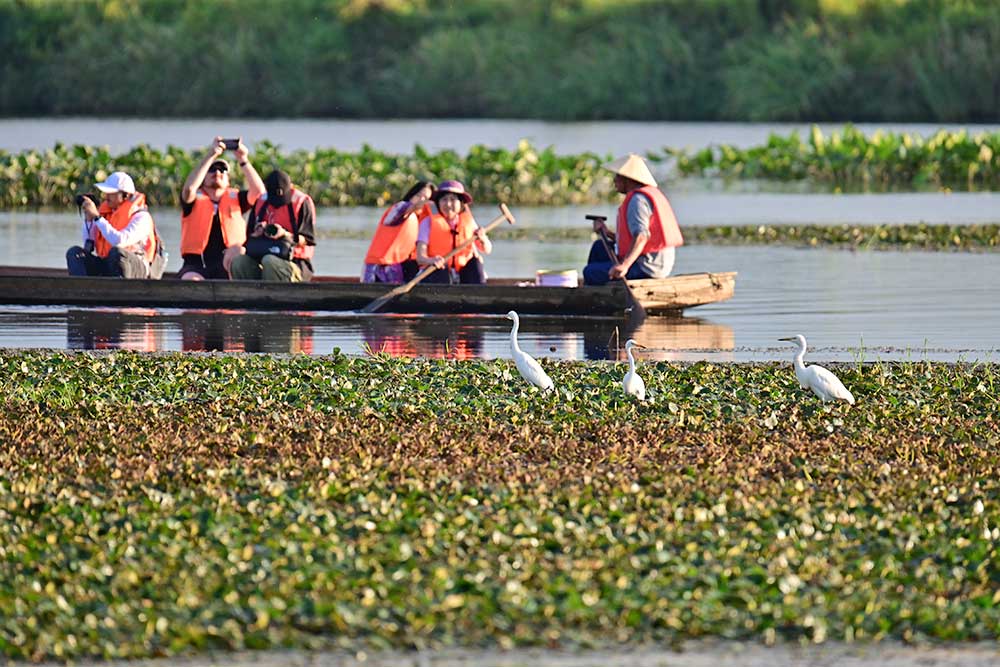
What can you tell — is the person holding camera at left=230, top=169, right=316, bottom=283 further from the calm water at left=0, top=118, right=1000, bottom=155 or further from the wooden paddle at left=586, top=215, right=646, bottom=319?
the calm water at left=0, top=118, right=1000, bottom=155

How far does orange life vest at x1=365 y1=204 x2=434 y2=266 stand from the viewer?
56.9 feet

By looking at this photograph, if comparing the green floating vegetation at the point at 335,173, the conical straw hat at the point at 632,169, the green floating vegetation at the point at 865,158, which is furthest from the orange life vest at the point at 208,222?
the green floating vegetation at the point at 865,158

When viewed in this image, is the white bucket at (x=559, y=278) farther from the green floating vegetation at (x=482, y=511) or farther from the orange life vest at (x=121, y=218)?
the green floating vegetation at (x=482, y=511)

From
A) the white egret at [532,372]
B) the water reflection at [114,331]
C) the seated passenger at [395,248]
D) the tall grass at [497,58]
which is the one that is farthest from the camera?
the tall grass at [497,58]

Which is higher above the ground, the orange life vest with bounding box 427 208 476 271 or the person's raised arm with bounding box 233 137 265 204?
the person's raised arm with bounding box 233 137 265 204

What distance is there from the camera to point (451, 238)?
1719cm

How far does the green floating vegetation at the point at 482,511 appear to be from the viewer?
7160mm

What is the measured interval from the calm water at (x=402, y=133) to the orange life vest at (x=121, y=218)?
31418 millimetres

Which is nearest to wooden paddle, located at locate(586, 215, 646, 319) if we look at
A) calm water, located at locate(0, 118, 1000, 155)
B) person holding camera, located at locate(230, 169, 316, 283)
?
person holding camera, located at locate(230, 169, 316, 283)

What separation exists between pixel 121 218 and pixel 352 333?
2.35m

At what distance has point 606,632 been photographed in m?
7.08

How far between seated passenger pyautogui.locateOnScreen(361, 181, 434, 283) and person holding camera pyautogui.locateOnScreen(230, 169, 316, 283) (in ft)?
1.78

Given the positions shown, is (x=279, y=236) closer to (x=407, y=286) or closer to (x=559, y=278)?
(x=407, y=286)

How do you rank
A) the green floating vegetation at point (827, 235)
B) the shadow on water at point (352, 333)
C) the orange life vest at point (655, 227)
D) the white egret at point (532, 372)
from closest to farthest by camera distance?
1. the white egret at point (532, 372)
2. the shadow on water at point (352, 333)
3. the orange life vest at point (655, 227)
4. the green floating vegetation at point (827, 235)
